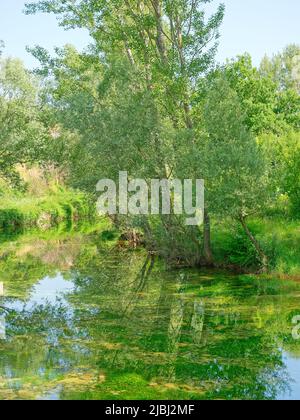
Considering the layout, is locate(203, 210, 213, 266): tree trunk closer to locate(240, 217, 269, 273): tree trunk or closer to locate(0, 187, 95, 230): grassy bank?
locate(240, 217, 269, 273): tree trunk

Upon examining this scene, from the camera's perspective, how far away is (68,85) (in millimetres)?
27188

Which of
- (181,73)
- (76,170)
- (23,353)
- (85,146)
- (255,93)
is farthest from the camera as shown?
(255,93)

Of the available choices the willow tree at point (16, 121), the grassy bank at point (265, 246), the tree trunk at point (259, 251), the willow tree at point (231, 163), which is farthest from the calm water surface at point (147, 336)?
the willow tree at point (16, 121)

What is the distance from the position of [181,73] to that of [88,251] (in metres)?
11.2

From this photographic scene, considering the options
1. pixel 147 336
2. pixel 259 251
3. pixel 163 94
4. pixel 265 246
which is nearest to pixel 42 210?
pixel 163 94

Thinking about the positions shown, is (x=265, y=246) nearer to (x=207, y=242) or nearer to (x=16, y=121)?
(x=207, y=242)

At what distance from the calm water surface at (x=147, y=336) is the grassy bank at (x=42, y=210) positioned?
16354mm

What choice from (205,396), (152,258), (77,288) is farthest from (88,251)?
(205,396)

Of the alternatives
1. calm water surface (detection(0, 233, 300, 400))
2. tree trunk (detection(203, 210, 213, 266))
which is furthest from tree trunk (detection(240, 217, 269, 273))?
tree trunk (detection(203, 210, 213, 266))

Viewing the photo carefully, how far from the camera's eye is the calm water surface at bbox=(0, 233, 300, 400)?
9.67 metres

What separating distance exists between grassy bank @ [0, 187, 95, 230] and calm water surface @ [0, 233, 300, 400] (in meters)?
16.4

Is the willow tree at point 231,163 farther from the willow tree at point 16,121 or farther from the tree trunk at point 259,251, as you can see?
the willow tree at point 16,121
